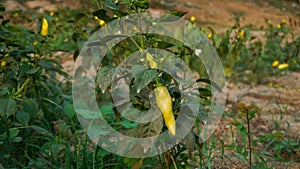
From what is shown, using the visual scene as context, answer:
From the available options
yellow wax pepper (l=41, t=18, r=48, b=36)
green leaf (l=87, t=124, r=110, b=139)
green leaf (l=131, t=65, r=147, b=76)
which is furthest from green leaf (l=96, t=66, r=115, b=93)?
yellow wax pepper (l=41, t=18, r=48, b=36)

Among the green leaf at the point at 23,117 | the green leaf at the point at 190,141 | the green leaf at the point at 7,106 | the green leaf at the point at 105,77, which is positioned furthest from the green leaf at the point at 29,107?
the green leaf at the point at 190,141

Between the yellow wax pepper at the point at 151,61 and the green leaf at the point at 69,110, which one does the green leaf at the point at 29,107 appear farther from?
the yellow wax pepper at the point at 151,61

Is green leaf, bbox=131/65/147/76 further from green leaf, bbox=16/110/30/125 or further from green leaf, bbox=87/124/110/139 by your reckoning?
green leaf, bbox=16/110/30/125

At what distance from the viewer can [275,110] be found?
9.48 ft

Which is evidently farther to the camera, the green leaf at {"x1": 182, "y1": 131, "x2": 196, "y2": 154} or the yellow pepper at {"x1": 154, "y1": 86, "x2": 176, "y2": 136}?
the green leaf at {"x1": 182, "y1": 131, "x2": 196, "y2": 154}

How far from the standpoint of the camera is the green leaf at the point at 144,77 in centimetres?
127

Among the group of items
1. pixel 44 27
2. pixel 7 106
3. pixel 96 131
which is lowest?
pixel 96 131

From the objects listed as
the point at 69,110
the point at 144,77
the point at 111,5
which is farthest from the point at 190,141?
the point at 69,110

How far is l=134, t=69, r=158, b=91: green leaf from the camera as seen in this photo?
4.16 feet

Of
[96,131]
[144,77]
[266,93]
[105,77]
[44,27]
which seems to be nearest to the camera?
[144,77]

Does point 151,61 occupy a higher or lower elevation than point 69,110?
higher

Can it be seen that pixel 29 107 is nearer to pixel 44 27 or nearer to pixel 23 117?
pixel 23 117

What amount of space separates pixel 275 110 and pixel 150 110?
5.19 feet

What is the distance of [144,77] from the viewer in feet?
4.20
